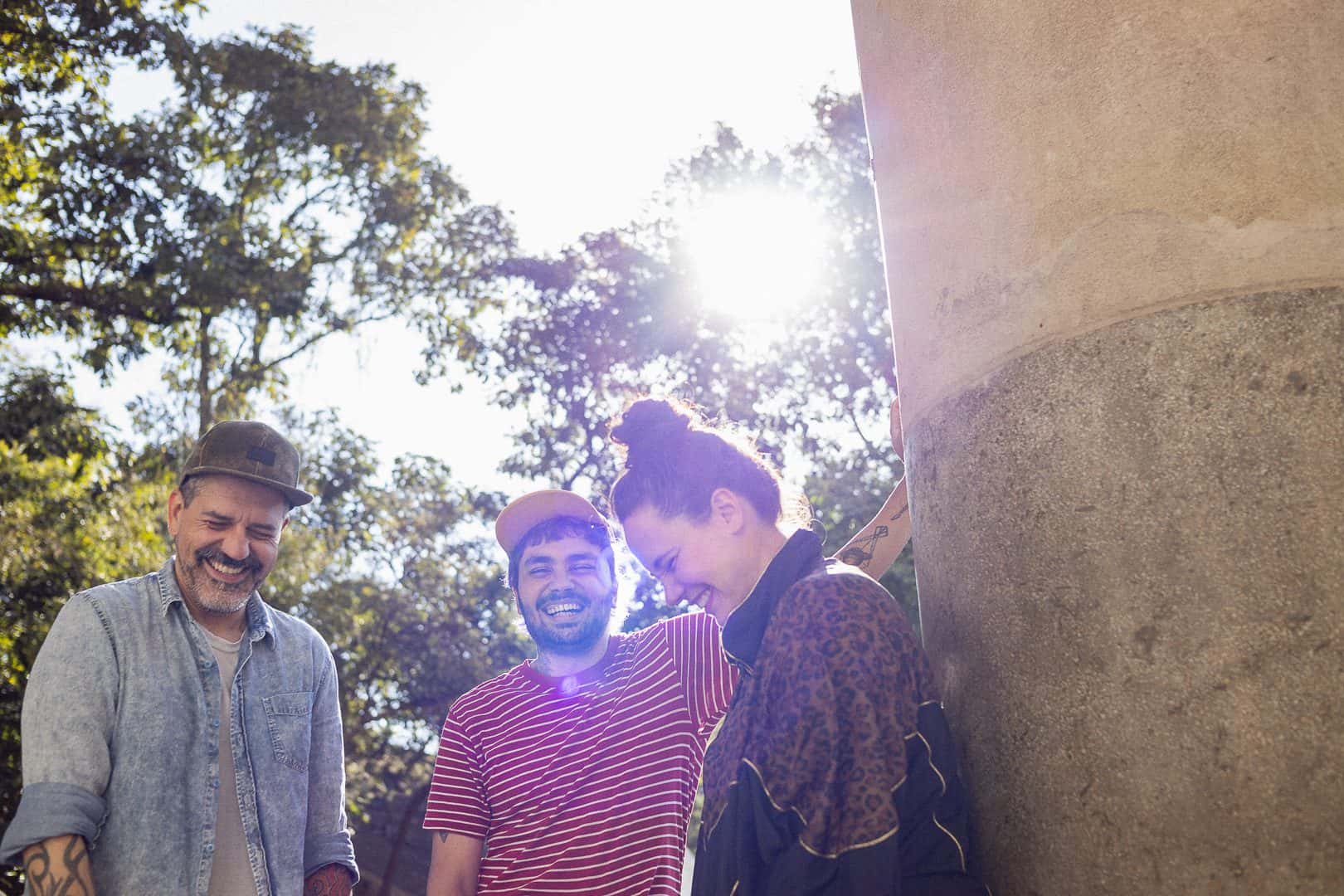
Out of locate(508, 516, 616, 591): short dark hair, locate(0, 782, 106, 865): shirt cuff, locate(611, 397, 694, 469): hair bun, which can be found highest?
locate(508, 516, 616, 591): short dark hair

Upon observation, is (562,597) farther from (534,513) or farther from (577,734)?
(577,734)

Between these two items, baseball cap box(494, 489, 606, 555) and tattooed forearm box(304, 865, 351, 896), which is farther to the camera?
baseball cap box(494, 489, 606, 555)

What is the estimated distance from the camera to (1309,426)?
4.97 ft

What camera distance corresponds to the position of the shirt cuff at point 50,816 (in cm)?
272

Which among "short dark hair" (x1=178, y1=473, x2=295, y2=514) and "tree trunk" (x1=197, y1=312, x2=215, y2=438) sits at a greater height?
"tree trunk" (x1=197, y1=312, x2=215, y2=438)

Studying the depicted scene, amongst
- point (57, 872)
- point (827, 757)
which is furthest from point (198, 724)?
point (827, 757)

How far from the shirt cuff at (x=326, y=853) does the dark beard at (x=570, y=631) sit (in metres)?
0.81

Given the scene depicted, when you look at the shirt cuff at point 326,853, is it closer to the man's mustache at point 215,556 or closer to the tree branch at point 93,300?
the man's mustache at point 215,556

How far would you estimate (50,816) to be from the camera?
2760mm

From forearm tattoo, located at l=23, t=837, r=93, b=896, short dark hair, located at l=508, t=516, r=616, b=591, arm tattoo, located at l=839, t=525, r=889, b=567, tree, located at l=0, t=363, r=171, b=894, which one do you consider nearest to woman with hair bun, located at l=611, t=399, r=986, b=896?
arm tattoo, located at l=839, t=525, r=889, b=567

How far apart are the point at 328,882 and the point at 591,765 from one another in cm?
87

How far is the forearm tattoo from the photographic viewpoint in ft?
8.89

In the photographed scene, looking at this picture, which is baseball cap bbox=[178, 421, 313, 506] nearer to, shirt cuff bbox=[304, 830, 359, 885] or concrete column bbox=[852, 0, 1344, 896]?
shirt cuff bbox=[304, 830, 359, 885]

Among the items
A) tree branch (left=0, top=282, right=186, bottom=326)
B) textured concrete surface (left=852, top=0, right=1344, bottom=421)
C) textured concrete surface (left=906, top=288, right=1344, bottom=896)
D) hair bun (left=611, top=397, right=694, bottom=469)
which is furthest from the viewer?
tree branch (left=0, top=282, right=186, bottom=326)
